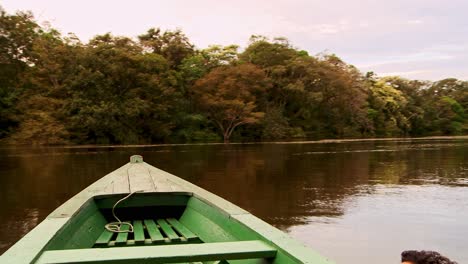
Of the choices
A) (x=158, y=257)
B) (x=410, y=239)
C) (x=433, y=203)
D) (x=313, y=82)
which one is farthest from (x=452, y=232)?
(x=313, y=82)

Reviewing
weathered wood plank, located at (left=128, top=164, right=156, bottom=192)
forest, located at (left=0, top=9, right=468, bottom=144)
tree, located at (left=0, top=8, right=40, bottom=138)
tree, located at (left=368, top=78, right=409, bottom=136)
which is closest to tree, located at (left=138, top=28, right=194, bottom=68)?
forest, located at (left=0, top=9, right=468, bottom=144)

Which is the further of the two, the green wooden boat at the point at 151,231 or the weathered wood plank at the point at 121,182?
the weathered wood plank at the point at 121,182

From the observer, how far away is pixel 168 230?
391 centimetres

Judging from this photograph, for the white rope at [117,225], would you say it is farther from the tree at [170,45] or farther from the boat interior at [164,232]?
the tree at [170,45]

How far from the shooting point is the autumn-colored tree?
30953 mm

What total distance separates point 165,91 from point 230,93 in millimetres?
4819

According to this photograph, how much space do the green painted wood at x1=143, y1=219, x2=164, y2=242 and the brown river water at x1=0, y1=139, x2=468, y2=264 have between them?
76.1 inches

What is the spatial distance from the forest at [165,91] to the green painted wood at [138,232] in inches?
798

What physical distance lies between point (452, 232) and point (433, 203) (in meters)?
2.16

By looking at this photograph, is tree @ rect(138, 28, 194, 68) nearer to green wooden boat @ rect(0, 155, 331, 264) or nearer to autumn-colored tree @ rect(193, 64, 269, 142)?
autumn-colored tree @ rect(193, 64, 269, 142)

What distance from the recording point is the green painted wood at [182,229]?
11.6 ft

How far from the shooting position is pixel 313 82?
120 feet

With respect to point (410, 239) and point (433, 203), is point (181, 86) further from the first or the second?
point (410, 239)

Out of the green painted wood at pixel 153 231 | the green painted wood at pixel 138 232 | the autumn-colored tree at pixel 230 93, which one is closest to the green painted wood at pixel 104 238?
the green painted wood at pixel 138 232
